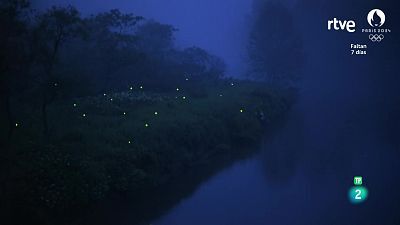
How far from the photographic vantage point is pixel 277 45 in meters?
50.2

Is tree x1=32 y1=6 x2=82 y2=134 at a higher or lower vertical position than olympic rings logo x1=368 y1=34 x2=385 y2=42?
A: higher

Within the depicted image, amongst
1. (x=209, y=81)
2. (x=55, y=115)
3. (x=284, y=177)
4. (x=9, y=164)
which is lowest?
(x=284, y=177)

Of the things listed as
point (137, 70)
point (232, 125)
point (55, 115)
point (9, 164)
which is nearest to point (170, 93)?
point (137, 70)

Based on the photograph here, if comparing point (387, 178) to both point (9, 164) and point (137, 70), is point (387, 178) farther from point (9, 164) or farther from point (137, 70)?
point (137, 70)

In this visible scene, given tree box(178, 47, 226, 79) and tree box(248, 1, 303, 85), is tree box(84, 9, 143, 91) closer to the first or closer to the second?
tree box(178, 47, 226, 79)

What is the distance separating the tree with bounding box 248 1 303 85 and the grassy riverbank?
18462 mm

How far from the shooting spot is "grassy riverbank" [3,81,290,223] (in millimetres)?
15531

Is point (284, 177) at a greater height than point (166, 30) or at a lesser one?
lesser

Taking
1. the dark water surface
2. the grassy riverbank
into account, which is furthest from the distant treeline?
the dark water surface

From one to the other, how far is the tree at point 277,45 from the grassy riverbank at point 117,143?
18.5m

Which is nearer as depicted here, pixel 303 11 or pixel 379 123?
pixel 379 123

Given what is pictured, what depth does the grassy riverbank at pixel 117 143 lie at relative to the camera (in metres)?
15.5

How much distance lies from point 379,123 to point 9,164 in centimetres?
2347

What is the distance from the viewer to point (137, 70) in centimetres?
3578
